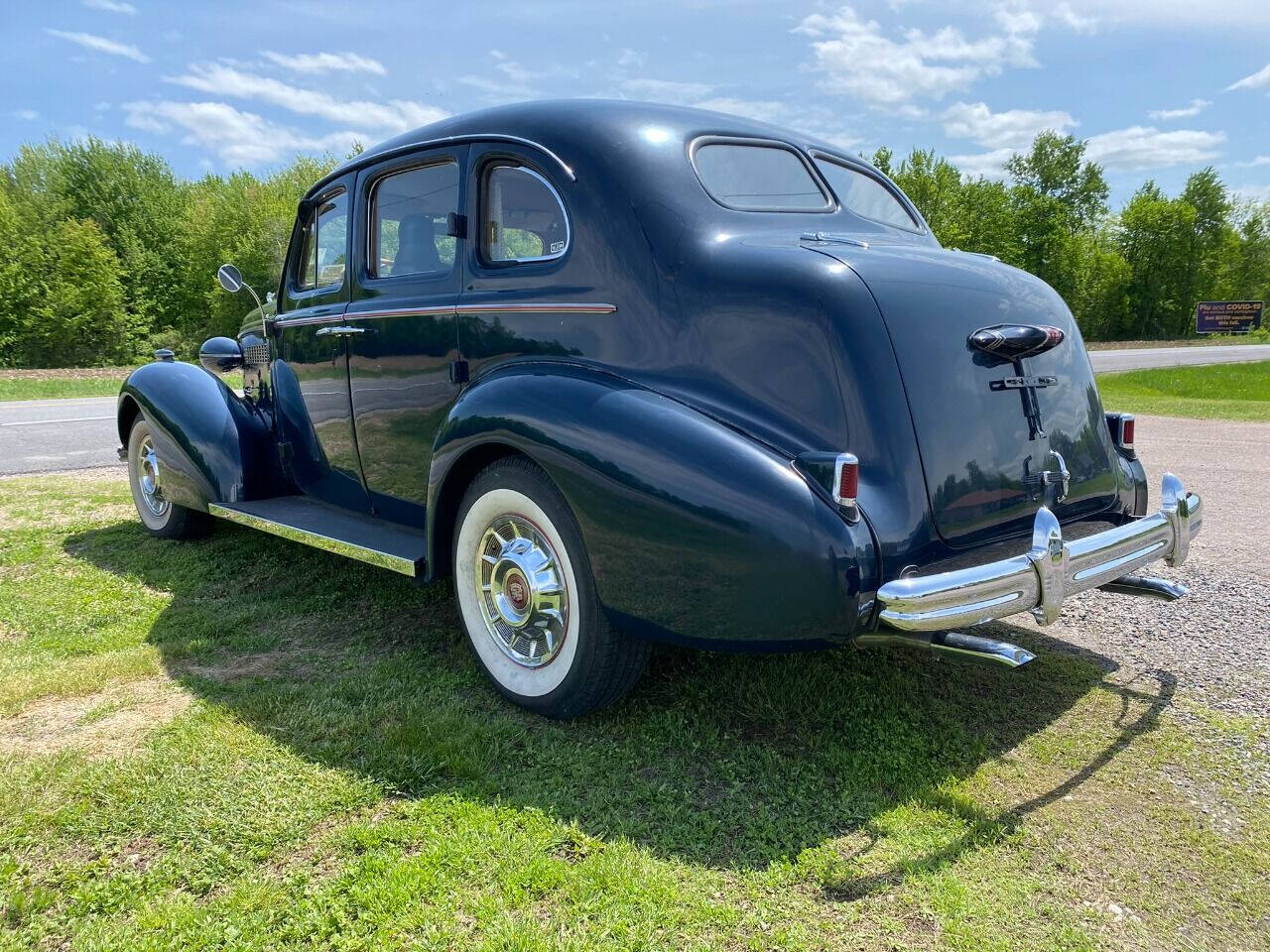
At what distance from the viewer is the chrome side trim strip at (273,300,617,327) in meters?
2.88

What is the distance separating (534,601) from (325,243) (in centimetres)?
248

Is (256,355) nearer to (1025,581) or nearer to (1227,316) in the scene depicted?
(1025,581)

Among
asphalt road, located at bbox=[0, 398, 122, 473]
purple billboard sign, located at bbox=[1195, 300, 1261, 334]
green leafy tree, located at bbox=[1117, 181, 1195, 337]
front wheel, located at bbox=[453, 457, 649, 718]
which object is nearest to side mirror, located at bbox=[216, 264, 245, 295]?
front wheel, located at bbox=[453, 457, 649, 718]

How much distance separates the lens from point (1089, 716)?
297 cm

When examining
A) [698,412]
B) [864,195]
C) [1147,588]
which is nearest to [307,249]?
[864,195]

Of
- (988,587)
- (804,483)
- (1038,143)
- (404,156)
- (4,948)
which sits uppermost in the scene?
(1038,143)

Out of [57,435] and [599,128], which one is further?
[57,435]

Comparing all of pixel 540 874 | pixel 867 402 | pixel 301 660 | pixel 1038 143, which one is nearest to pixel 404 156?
pixel 301 660

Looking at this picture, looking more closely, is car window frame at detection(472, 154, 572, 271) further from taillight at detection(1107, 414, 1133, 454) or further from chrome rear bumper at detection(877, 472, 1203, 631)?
taillight at detection(1107, 414, 1133, 454)

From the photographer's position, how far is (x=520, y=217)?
10.6ft

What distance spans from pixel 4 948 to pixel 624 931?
134 cm

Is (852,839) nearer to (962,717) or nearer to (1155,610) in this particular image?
(962,717)

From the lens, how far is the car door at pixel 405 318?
3.39 meters

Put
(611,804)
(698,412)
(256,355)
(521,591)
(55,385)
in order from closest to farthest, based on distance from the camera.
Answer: (611,804) < (698,412) < (521,591) < (256,355) < (55,385)
